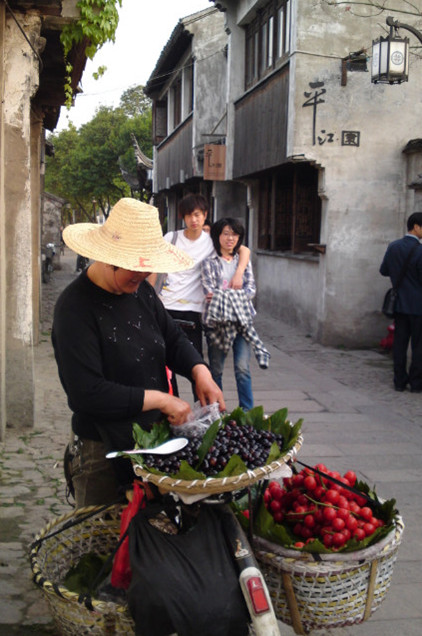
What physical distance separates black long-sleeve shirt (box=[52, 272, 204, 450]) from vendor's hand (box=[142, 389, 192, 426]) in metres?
0.03

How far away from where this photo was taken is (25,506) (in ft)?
16.0

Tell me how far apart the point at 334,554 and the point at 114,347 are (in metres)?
1.10

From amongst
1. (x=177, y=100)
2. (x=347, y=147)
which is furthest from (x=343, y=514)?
(x=177, y=100)

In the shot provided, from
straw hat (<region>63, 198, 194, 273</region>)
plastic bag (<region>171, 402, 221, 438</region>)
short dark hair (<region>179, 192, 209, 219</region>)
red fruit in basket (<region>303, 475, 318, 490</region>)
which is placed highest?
short dark hair (<region>179, 192, 209, 219</region>)

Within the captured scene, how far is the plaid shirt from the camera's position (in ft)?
20.9

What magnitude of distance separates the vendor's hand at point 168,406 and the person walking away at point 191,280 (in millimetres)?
3499

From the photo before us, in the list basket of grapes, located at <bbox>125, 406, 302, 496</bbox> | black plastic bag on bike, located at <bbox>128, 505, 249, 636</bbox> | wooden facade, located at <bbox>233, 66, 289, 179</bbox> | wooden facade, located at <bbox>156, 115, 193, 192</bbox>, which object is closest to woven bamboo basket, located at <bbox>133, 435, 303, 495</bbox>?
basket of grapes, located at <bbox>125, 406, 302, 496</bbox>

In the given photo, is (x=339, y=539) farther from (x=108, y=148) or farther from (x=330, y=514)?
(x=108, y=148)

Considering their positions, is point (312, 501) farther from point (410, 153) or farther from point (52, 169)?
point (52, 169)

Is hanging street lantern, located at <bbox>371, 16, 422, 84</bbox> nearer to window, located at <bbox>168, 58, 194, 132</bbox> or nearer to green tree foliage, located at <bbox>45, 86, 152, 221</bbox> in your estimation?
window, located at <bbox>168, 58, 194, 132</bbox>

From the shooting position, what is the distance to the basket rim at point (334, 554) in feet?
8.52

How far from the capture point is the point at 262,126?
14039 millimetres

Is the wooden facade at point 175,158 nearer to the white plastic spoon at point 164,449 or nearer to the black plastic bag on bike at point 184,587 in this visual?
the white plastic spoon at point 164,449

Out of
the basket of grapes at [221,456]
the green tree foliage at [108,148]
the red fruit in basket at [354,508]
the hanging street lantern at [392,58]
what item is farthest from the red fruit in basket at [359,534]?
the green tree foliage at [108,148]
